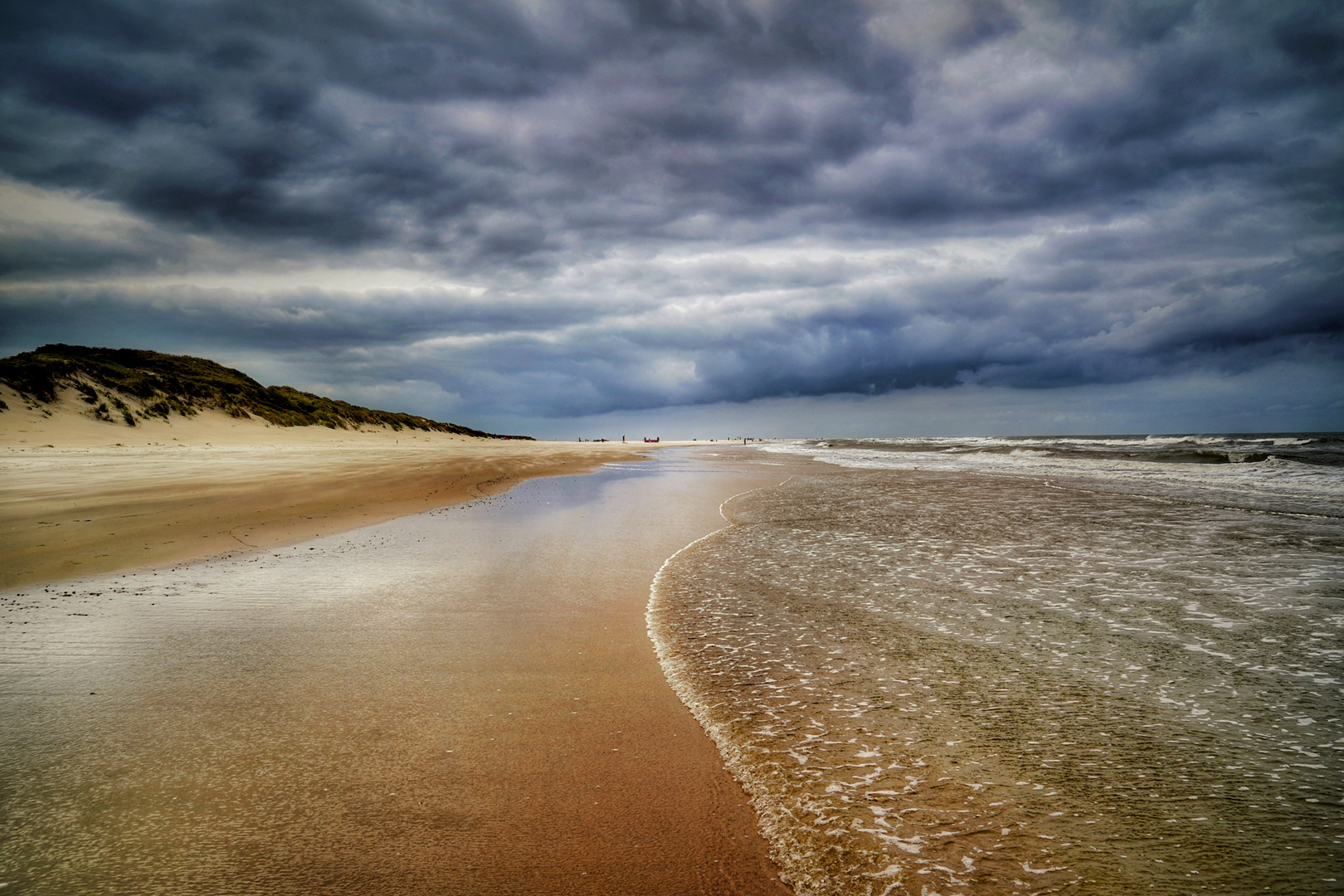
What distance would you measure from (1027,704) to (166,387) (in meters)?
46.6

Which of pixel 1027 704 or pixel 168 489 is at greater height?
pixel 168 489

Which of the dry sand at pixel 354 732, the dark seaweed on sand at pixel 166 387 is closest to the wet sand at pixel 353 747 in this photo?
the dry sand at pixel 354 732

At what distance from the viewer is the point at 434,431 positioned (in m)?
71.0

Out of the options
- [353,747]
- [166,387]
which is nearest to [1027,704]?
[353,747]

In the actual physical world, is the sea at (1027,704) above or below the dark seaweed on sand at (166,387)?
below

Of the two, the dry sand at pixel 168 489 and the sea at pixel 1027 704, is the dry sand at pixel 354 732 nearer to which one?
the dry sand at pixel 168 489

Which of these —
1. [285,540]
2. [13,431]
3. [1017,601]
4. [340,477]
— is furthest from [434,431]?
[1017,601]

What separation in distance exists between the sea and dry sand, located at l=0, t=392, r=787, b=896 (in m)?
0.48

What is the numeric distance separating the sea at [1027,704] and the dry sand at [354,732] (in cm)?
48

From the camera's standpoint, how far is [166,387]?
3644cm

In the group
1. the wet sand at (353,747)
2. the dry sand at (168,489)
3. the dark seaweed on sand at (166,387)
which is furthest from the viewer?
the dark seaweed on sand at (166,387)

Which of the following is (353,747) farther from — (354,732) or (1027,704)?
(1027,704)

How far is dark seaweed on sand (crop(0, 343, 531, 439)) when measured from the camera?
2997 cm

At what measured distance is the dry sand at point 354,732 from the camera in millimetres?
2471
